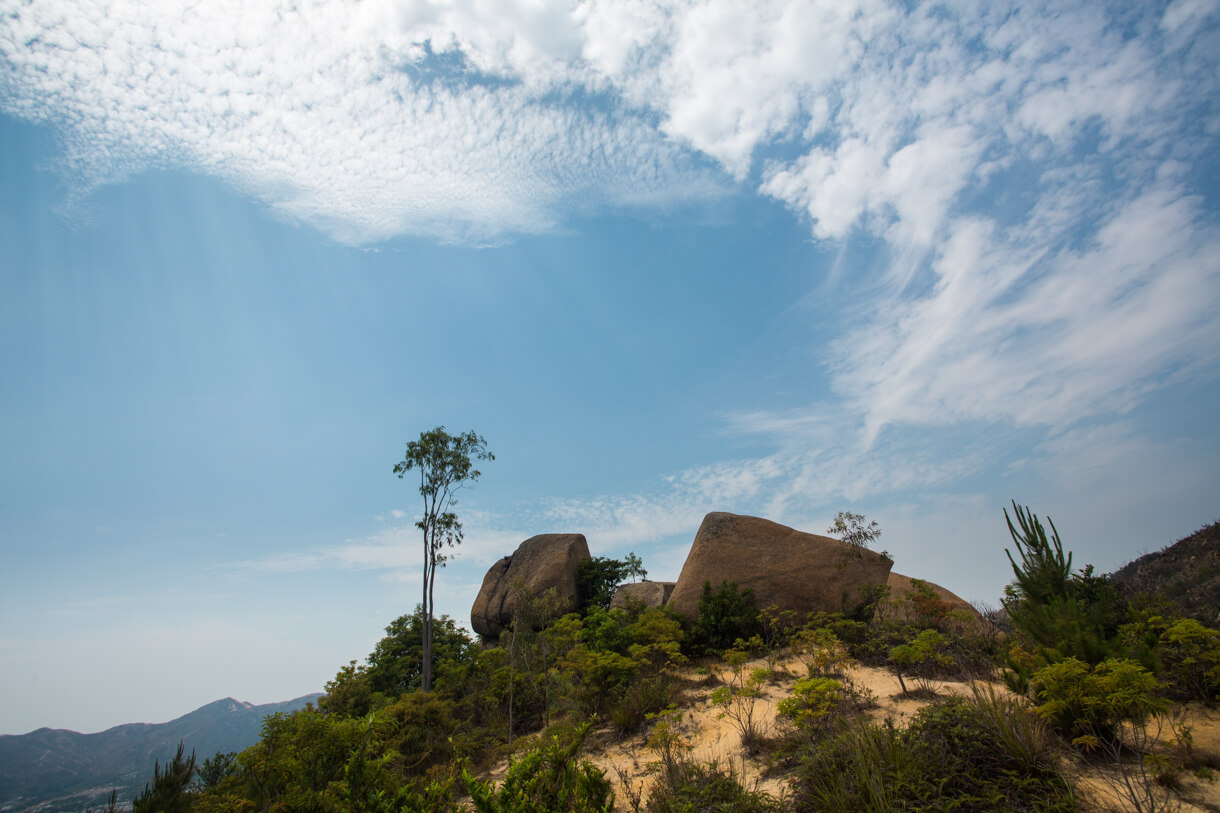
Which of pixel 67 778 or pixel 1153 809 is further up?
pixel 1153 809

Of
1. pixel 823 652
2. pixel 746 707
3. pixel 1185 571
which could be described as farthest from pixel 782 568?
pixel 1185 571

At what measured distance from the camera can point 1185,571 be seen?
82.7 feet

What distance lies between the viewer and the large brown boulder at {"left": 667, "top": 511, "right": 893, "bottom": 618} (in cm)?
1488

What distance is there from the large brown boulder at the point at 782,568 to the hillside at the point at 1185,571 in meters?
11.1

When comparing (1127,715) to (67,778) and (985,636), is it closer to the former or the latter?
(985,636)

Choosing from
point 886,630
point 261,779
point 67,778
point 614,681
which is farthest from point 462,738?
point 67,778

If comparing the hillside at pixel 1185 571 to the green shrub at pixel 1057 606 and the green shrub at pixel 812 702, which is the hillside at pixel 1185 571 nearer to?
Answer: the green shrub at pixel 1057 606

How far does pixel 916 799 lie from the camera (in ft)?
16.7

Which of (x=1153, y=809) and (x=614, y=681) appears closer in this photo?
(x=1153, y=809)

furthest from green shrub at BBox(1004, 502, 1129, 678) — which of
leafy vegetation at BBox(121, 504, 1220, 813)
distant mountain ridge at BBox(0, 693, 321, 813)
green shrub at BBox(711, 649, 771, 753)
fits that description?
distant mountain ridge at BBox(0, 693, 321, 813)

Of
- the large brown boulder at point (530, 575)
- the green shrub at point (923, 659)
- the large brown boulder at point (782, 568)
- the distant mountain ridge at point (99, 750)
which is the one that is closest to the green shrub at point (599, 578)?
the large brown boulder at point (530, 575)

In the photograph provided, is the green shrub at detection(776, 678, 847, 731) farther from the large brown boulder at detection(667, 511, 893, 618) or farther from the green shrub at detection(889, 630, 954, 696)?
the large brown boulder at detection(667, 511, 893, 618)

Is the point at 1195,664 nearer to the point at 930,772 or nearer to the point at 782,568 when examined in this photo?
the point at 930,772

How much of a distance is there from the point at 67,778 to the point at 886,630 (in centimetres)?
8614
